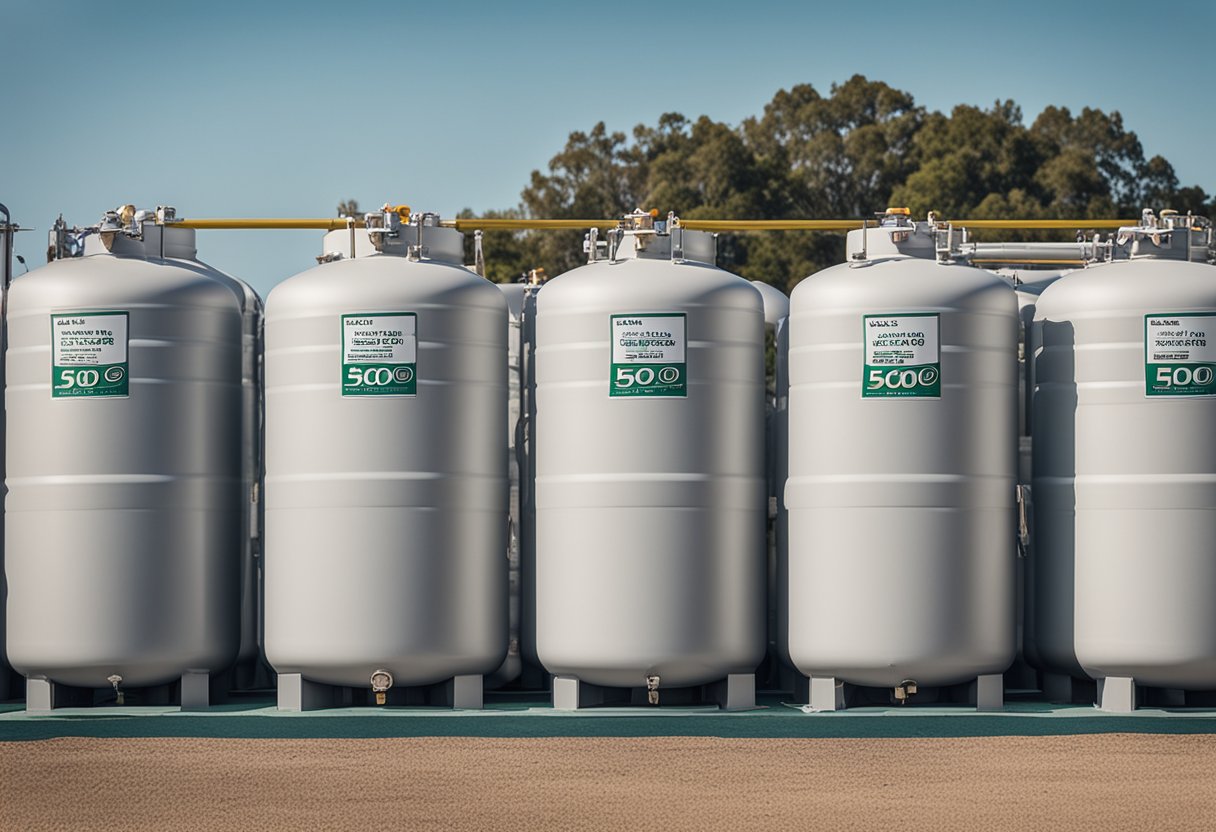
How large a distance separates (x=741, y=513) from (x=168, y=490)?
360 centimetres

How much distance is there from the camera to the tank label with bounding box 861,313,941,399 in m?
11.0

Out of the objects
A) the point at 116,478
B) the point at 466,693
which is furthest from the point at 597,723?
the point at 116,478

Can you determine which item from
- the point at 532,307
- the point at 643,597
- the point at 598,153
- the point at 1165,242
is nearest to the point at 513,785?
the point at 643,597

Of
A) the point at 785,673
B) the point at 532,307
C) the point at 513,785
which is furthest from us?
the point at 785,673

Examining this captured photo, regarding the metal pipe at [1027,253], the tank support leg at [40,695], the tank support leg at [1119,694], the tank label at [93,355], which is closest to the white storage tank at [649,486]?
the tank support leg at [1119,694]

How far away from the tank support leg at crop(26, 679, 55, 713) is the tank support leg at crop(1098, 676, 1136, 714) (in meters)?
6.61

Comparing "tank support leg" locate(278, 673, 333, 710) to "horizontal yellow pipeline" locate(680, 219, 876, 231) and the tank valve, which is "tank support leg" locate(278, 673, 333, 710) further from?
"horizontal yellow pipeline" locate(680, 219, 876, 231)

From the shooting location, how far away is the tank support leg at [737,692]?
11305 millimetres

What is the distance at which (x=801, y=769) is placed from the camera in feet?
30.3

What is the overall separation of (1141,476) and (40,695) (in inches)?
276

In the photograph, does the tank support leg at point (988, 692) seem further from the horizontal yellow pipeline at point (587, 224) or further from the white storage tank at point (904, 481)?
the horizontal yellow pipeline at point (587, 224)

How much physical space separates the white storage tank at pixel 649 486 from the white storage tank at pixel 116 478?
217cm

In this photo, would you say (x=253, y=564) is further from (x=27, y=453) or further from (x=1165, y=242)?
(x=1165, y=242)

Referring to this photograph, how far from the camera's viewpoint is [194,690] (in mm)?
11555
